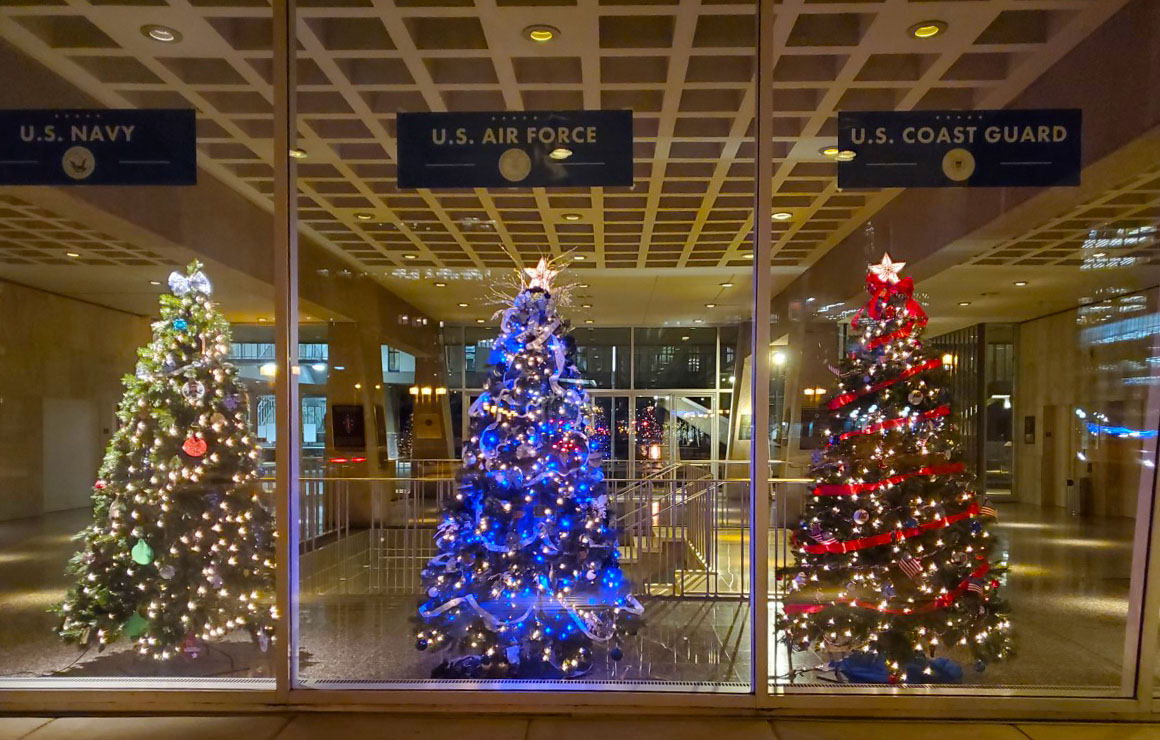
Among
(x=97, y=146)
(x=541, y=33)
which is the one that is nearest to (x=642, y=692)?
(x=541, y=33)

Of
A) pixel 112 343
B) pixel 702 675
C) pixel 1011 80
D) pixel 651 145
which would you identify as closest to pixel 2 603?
pixel 112 343

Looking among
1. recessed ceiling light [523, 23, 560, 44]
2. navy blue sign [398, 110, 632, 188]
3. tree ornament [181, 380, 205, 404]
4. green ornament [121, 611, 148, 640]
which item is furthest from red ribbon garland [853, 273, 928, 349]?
green ornament [121, 611, 148, 640]

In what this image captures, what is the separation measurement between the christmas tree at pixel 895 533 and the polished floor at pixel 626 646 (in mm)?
299

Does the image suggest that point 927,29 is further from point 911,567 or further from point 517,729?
point 517,729

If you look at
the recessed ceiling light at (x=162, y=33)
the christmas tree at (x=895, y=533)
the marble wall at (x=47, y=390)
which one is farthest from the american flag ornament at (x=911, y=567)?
the marble wall at (x=47, y=390)

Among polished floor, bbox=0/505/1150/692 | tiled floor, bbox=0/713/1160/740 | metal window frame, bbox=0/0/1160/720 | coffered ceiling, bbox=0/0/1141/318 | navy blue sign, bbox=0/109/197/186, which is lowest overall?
polished floor, bbox=0/505/1150/692

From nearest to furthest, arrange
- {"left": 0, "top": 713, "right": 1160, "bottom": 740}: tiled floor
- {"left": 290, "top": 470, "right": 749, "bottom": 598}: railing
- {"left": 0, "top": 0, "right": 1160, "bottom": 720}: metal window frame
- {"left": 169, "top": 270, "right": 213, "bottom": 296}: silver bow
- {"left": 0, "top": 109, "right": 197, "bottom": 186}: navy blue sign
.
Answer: {"left": 0, "top": 713, "right": 1160, "bottom": 740}: tiled floor < {"left": 0, "top": 0, "right": 1160, "bottom": 720}: metal window frame < {"left": 0, "top": 109, "right": 197, "bottom": 186}: navy blue sign < {"left": 169, "top": 270, "right": 213, "bottom": 296}: silver bow < {"left": 290, "top": 470, "right": 749, "bottom": 598}: railing

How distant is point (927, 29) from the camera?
4.19 meters

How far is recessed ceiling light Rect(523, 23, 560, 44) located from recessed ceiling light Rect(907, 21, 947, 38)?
205 centimetres

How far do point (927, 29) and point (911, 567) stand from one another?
315 cm

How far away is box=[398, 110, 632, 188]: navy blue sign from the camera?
3.89m

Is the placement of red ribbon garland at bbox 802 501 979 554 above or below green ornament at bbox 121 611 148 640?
above

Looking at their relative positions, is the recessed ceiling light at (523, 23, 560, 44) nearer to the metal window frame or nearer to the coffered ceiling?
the coffered ceiling

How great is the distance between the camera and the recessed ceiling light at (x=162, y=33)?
4238 millimetres
